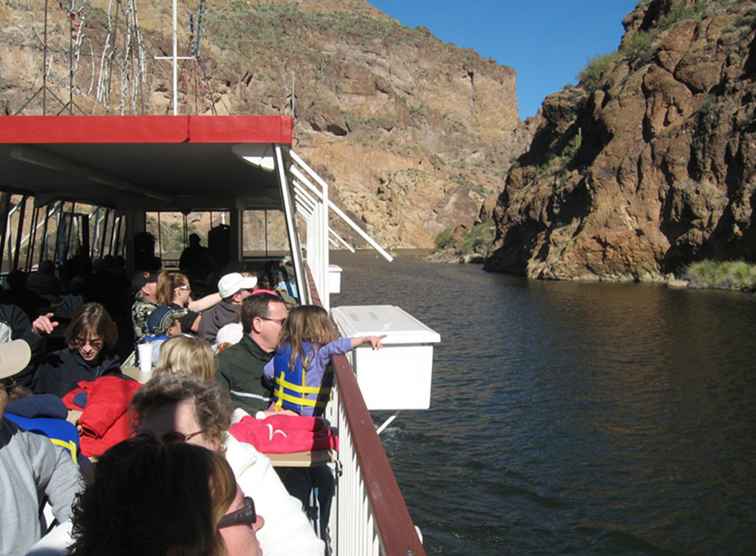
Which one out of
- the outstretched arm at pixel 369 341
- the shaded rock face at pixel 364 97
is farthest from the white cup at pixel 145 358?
the shaded rock face at pixel 364 97

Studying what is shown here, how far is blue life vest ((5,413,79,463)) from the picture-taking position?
9.34 ft

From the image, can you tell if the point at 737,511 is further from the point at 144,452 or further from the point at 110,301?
the point at 144,452

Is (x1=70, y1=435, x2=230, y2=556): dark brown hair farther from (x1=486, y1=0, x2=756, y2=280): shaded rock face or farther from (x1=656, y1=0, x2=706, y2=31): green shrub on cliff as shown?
(x1=656, y1=0, x2=706, y2=31): green shrub on cliff

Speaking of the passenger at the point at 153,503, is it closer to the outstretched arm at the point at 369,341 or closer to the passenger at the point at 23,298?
the outstretched arm at the point at 369,341

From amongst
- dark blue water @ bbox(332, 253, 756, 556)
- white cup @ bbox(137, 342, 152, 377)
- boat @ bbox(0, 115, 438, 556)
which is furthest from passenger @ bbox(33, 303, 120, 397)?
dark blue water @ bbox(332, 253, 756, 556)

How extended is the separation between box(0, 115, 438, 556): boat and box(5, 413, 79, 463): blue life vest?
1053 mm

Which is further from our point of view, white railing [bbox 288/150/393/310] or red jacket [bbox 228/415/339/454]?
white railing [bbox 288/150/393/310]

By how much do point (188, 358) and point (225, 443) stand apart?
96 cm

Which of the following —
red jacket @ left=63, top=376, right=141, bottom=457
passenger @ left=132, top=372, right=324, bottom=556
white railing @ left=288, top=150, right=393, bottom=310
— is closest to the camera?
passenger @ left=132, top=372, right=324, bottom=556

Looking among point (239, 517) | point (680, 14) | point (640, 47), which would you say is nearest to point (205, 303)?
point (239, 517)

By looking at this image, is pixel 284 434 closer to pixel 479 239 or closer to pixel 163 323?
pixel 163 323

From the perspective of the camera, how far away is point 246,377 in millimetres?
4234

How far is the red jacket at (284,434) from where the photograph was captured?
137 inches

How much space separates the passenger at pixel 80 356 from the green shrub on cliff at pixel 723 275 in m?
31.2
